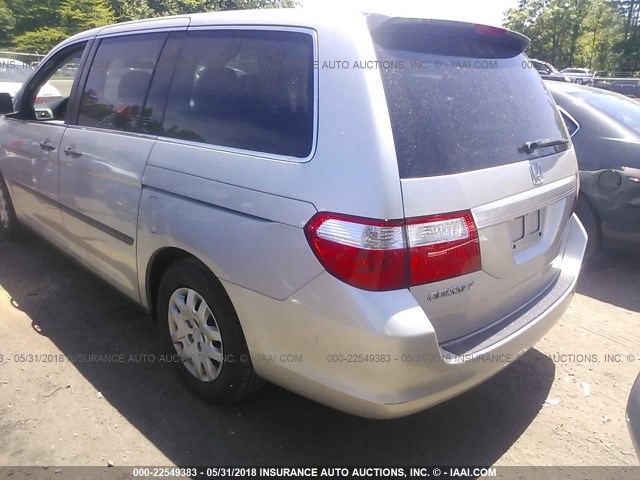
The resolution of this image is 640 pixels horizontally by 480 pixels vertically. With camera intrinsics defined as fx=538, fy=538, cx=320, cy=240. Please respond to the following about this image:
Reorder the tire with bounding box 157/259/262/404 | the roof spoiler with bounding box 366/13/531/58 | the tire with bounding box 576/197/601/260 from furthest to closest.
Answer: the tire with bounding box 576/197/601/260, the tire with bounding box 157/259/262/404, the roof spoiler with bounding box 366/13/531/58

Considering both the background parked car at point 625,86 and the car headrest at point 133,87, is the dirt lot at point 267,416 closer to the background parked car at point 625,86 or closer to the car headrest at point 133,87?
the car headrest at point 133,87

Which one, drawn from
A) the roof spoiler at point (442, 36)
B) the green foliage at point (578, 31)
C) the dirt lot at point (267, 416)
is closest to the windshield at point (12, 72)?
the dirt lot at point (267, 416)

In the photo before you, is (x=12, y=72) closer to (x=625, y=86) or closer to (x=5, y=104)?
(x=5, y=104)

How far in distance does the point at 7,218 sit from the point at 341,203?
4.14m

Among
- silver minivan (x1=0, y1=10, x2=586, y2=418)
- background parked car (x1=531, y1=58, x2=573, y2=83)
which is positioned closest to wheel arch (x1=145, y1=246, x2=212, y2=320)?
silver minivan (x1=0, y1=10, x2=586, y2=418)

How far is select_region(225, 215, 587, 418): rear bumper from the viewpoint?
191 centimetres

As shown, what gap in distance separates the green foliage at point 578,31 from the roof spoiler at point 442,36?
55584 millimetres

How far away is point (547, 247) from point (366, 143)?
1192mm

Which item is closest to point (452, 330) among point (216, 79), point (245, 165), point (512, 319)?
point (512, 319)

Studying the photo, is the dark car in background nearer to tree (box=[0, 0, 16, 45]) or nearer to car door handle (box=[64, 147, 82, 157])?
car door handle (box=[64, 147, 82, 157])

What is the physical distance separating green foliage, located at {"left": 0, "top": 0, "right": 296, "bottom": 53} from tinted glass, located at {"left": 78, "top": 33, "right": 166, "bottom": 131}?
33525 millimetres

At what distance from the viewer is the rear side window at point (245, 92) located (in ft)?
7.27

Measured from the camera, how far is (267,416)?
9.04 ft

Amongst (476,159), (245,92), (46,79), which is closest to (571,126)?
(476,159)
